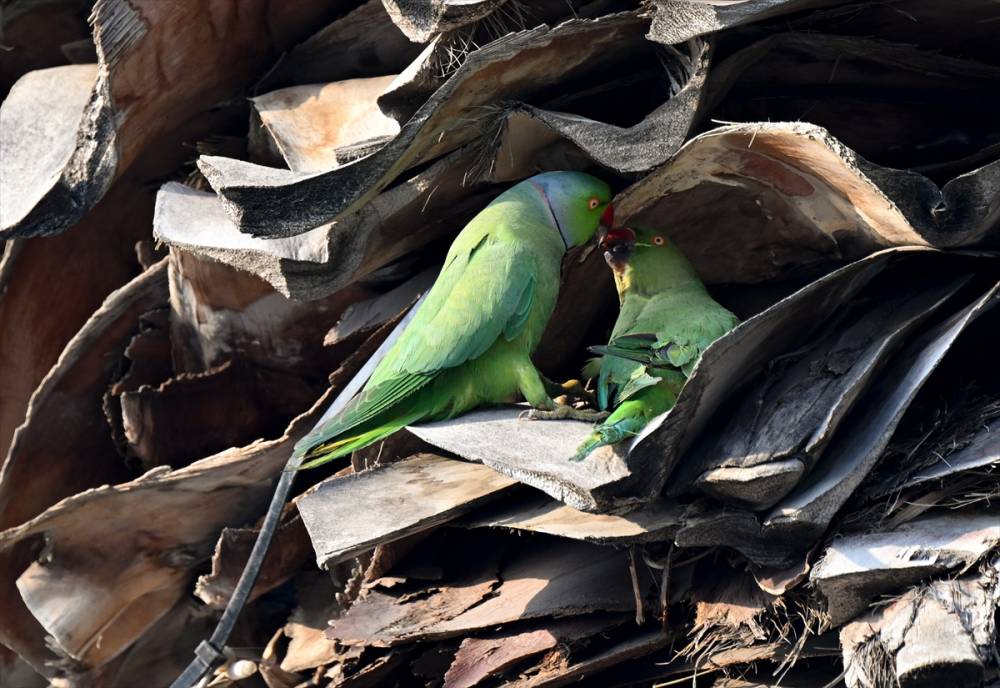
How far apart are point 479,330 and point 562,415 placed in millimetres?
311

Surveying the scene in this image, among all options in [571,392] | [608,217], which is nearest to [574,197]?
[608,217]

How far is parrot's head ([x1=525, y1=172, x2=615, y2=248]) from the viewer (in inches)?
112

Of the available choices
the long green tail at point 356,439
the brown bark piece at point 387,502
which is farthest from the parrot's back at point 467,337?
the brown bark piece at point 387,502

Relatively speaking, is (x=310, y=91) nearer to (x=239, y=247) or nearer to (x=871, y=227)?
(x=239, y=247)

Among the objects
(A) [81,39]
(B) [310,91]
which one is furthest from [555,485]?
(A) [81,39]

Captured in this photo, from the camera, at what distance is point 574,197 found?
9.37 feet

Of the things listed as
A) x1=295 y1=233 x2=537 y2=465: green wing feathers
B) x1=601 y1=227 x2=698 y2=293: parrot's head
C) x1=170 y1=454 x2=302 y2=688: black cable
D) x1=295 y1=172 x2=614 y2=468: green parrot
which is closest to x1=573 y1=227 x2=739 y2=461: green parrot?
x1=601 y1=227 x2=698 y2=293: parrot's head

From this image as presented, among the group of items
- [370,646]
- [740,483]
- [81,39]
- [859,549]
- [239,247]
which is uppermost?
[81,39]

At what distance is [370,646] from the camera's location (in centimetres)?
254

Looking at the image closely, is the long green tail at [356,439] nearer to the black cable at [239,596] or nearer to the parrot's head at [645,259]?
the black cable at [239,596]

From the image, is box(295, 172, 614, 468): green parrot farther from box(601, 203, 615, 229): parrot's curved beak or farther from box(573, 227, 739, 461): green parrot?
box(573, 227, 739, 461): green parrot

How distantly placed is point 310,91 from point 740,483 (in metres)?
1.40

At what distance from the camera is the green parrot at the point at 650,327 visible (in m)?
2.51

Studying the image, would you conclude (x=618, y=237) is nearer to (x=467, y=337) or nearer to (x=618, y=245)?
(x=618, y=245)
